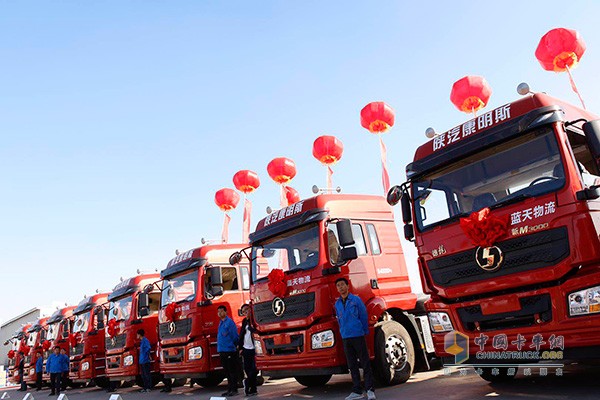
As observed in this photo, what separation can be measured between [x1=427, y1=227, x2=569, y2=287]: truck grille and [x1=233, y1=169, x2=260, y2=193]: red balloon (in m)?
10.9

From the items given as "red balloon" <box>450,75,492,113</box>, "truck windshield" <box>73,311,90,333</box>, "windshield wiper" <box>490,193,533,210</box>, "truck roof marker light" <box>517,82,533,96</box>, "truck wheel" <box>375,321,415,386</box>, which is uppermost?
"red balloon" <box>450,75,492,113</box>

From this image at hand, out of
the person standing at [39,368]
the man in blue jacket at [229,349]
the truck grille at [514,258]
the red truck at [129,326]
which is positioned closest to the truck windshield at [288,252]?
the man in blue jacket at [229,349]

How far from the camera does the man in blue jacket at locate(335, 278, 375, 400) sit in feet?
20.3

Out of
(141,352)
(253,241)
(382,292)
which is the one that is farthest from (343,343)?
(141,352)

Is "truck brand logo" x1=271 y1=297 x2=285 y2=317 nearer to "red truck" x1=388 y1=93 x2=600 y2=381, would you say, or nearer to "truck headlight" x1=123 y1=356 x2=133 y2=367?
"red truck" x1=388 y1=93 x2=600 y2=381

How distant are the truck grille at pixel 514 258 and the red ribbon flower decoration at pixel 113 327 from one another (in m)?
9.51

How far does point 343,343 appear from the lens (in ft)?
21.0

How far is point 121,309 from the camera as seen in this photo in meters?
12.6

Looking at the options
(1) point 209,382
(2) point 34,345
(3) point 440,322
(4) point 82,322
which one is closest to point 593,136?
(3) point 440,322

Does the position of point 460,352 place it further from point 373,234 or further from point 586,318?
point 373,234

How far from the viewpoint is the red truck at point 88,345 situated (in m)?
14.1

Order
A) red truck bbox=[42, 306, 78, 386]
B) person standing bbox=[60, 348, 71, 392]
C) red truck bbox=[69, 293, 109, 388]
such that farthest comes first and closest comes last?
red truck bbox=[42, 306, 78, 386] → person standing bbox=[60, 348, 71, 392] → red truck bbox=[69, 293, 109, 388]

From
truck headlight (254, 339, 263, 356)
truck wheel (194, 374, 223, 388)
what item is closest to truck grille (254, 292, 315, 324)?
truck headlight (254, 339, 263, 356)

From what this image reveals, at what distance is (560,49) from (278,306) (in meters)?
7.34
